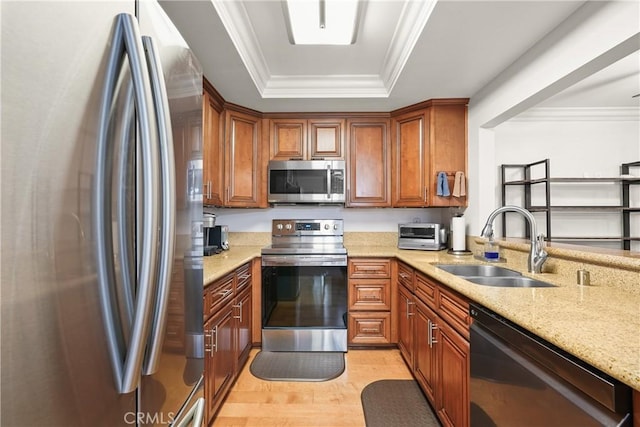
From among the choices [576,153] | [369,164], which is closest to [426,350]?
[369,164]

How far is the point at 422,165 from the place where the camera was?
278 cm

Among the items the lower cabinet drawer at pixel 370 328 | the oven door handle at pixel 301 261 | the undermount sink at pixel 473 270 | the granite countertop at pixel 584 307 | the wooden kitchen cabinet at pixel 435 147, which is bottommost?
the lower cabinet drawer at pixel 370 328

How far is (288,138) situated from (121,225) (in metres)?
2.54

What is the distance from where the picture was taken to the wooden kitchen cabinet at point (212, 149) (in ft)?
7.43

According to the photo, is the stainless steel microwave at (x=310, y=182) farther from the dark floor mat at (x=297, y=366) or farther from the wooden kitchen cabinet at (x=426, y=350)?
the dark floor mat at (x=297, y=366)

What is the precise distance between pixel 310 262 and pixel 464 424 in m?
1.53

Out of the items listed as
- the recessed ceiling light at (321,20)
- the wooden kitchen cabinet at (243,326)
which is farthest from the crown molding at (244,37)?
the wooden kitchen cabinet at (243,326)

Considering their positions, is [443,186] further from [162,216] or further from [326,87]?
[162,216]

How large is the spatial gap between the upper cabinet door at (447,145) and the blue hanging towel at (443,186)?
0.04 metres

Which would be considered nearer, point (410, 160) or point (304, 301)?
point (304, 301)

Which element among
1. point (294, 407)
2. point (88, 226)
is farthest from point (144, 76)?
point (294, 407)

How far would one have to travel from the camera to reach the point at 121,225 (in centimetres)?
56

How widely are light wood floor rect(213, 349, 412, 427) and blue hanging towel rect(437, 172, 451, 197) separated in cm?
153

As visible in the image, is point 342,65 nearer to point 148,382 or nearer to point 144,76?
point 144,76
